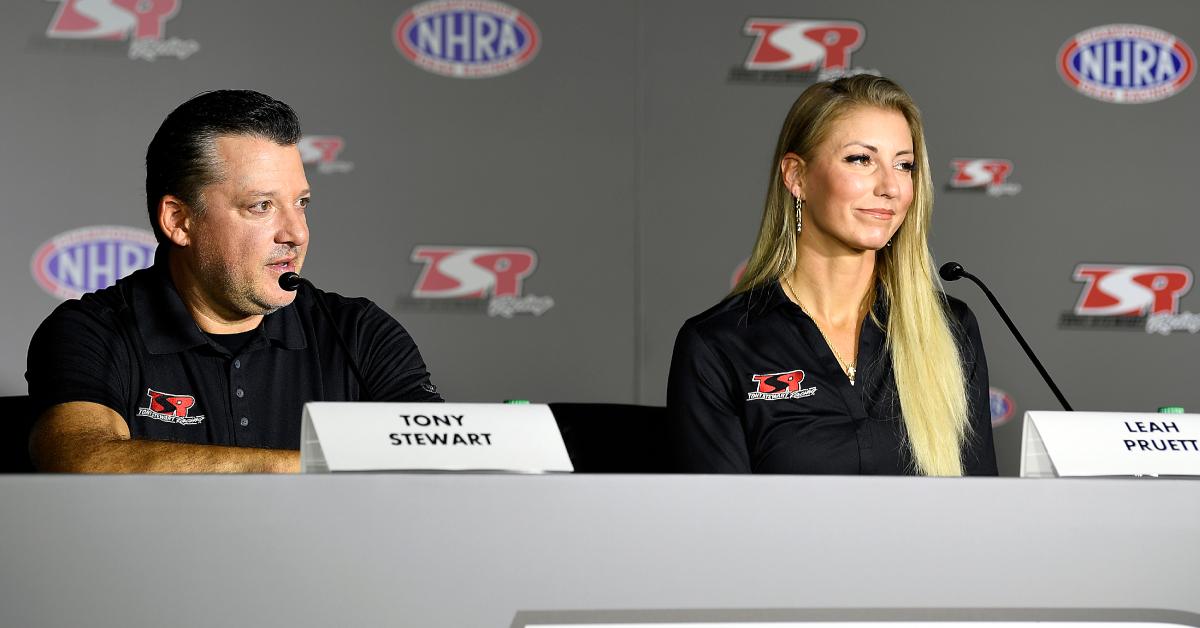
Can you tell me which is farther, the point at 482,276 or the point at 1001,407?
the point at 1001,407

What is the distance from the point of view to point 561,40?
9.69 ft

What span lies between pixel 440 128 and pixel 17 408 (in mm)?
1449

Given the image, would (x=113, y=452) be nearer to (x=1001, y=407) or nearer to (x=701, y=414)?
(x=701, y=414)

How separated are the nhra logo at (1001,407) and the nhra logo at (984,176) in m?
0.50

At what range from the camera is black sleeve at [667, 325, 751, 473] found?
167cm

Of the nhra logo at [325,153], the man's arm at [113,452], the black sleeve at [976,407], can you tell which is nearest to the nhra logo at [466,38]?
the nhra logo at [325,153]

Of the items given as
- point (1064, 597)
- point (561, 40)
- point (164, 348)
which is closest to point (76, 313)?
point (164, 348)

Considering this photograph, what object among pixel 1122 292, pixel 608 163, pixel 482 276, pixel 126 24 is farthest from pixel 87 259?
pixel 1122 292

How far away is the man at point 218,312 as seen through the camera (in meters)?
1.52

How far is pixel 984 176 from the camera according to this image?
306cm

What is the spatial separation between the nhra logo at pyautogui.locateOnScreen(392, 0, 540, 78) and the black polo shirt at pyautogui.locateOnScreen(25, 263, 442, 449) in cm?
135

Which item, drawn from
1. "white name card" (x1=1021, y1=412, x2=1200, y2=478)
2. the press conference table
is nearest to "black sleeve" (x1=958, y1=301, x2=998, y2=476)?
"white name card" (x1=1021, y1=412, x2=1200, y2=478)

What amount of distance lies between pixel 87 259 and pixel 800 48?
1783 mm

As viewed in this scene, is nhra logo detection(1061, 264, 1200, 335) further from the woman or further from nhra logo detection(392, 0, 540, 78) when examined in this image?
nhra logo detection(392, 0, 540, 78)
